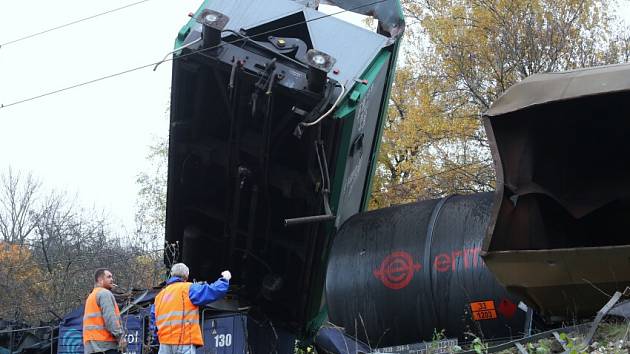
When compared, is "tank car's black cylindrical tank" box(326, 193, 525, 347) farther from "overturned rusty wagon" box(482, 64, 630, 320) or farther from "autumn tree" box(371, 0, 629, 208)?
"autumn tree" box(371, 0, 629, 208)

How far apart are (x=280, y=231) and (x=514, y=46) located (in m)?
10.2

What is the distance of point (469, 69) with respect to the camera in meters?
16.8

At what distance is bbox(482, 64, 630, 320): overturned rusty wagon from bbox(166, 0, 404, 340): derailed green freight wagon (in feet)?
5.23

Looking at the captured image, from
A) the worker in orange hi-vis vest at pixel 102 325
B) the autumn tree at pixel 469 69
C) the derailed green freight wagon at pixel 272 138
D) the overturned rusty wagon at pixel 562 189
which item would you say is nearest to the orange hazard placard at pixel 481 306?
the overturned rusty wagon at pixel 562 189

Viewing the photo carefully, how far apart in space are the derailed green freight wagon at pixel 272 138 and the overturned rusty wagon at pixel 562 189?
62.8 inches

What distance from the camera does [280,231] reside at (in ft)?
24.7

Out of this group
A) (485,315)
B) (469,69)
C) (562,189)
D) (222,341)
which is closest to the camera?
(485,315)

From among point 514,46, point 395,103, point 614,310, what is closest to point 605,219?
point 614,310

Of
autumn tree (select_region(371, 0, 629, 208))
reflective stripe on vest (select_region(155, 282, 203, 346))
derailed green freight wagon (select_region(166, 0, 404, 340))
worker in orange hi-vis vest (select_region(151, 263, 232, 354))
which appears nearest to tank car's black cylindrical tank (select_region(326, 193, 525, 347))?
derailed green freight wagon (select_region(166, 0, 404, 340))

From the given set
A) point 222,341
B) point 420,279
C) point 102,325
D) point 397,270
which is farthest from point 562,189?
point 102,325

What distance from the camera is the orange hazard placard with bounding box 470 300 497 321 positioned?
551 centimetres

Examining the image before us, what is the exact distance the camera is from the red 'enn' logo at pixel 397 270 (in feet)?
19.5

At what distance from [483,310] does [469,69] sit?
11896 millimetres

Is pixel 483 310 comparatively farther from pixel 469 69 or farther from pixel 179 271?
pixel 469 69
